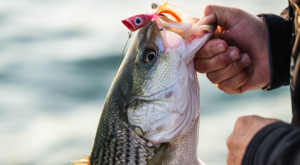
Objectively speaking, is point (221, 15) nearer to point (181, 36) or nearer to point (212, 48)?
point (212, 48)

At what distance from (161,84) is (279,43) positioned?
3.40 feet

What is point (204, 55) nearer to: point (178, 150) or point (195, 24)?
point (195, 24)

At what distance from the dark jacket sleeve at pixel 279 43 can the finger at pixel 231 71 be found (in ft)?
0.67

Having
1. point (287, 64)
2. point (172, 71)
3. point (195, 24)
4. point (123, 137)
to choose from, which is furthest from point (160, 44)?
point (287, 64)

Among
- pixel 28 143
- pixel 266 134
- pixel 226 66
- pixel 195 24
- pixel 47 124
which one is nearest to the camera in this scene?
pixel 266 134

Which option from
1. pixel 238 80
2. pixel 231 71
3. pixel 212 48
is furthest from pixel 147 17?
pixel 238 80

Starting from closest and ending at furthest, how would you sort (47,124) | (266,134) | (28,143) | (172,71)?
(266,134), (172,71), (28,143), (47,124)

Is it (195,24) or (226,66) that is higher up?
(195,24)

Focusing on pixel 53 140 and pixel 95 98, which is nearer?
pixel 53 140

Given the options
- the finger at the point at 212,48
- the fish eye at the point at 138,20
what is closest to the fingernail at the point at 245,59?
the finger at the point at 212,48

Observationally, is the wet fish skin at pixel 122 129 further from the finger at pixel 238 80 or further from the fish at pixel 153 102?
the finger at pixel 238 80

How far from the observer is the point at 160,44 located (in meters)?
1.74

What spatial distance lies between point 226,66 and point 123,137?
978 millimetres

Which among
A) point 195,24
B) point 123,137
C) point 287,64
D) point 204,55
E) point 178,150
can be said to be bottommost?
point 178,150
